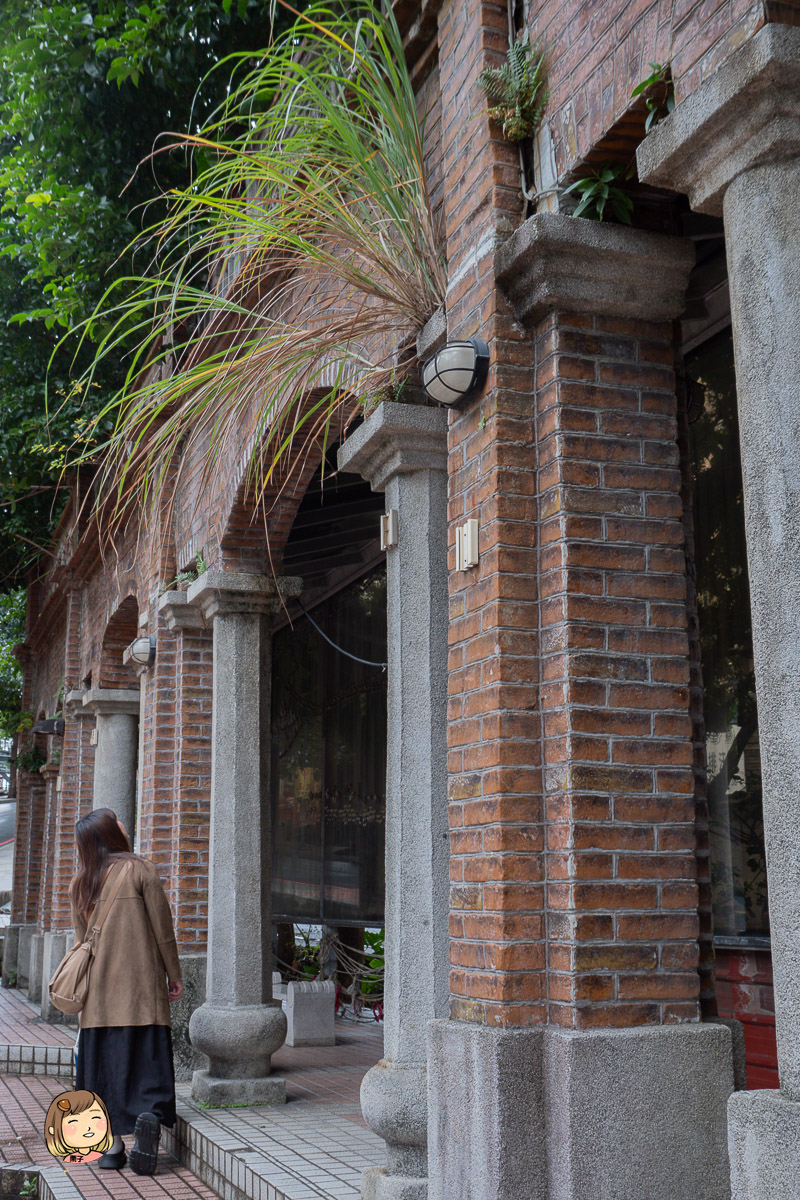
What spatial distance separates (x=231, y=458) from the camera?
6.90 meters

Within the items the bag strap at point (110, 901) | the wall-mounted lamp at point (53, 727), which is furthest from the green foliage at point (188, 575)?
the wall-mounted lamp at point (53, 727)

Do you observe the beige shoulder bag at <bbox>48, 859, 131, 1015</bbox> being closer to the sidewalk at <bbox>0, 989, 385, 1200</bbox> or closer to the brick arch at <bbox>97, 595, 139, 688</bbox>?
the sidewalk at <bbox>0, 989, 385, 1200</bbox>

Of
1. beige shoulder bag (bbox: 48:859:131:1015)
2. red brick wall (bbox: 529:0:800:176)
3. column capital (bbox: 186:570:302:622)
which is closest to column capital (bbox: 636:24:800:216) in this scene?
red brick wall (bbox: 529:0:800:176)

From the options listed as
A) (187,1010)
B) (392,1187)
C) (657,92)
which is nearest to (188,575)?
(187,1010)

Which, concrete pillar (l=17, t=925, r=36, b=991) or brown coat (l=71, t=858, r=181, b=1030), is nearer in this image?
brown coat (l=71, t=858, r=181, b=1030)

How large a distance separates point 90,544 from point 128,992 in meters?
7.08

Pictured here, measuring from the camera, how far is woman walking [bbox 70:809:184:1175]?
544 cm

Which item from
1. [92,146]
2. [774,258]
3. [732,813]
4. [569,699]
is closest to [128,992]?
[732,813]

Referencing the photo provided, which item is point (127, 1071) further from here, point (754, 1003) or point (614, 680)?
point (614, 680)

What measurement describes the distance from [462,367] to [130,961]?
11.2ft

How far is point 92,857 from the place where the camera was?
5594mm

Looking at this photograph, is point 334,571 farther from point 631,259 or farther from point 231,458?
point 631,259

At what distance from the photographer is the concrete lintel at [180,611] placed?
7.71 metres

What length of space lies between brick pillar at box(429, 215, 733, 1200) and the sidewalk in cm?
174
